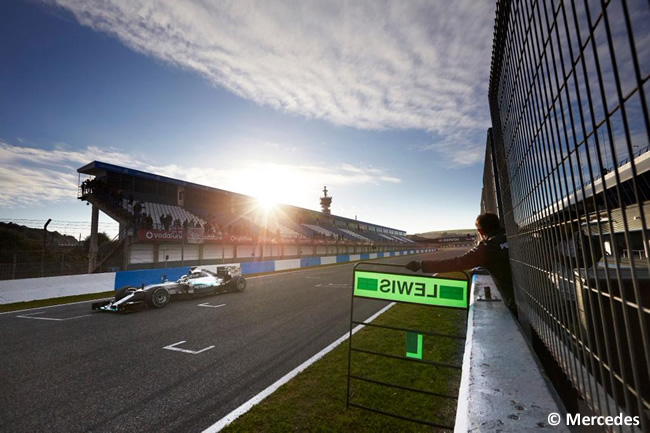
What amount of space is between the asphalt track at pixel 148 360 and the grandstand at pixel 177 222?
11520mm

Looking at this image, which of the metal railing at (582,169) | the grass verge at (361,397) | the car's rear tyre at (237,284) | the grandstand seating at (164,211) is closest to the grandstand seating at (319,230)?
the grandstand seating at (164,211)

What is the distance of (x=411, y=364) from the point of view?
4660mm

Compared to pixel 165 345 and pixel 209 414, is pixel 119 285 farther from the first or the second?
pixel 209 414

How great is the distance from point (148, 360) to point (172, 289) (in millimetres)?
5333

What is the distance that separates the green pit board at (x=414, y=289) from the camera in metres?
2.80

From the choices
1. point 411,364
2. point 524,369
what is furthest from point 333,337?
point 524,369

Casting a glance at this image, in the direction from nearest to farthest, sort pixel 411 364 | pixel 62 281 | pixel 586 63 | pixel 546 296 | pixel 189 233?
pixel 586 63
pixel 546 296
pixel 411 364
pixel 62 281
pixel 189 233

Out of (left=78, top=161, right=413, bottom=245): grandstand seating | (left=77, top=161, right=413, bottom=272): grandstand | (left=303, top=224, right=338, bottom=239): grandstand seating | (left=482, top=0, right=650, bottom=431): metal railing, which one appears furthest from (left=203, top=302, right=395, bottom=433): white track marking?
(left=303, top=224, right=338, bottom=239): grandstand seating

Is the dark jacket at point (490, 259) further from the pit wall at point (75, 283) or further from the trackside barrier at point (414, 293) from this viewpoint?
the pit wall at point (75, 283)

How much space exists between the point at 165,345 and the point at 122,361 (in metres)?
0.81

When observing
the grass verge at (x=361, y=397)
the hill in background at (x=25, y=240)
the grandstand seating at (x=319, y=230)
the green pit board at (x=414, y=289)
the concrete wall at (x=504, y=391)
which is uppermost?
the grandstand seating at (x=319, y=230)

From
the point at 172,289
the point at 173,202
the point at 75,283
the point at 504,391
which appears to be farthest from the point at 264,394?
the point at 173,202

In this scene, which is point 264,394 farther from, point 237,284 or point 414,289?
point 237,284

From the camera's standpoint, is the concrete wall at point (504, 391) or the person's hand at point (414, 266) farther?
the person's hand at point (414, 266)
